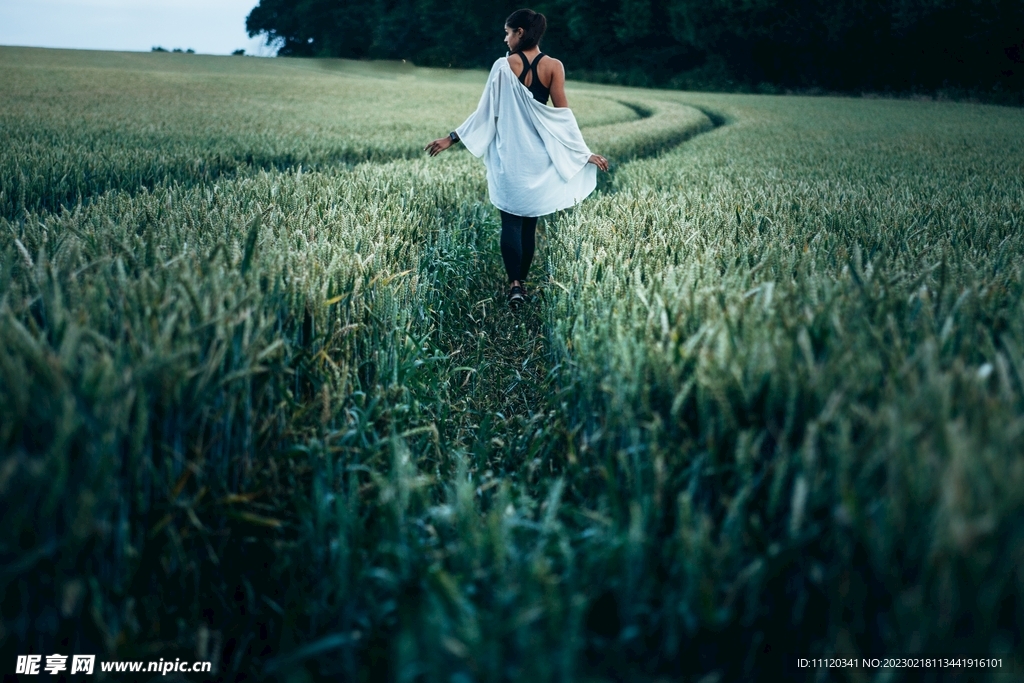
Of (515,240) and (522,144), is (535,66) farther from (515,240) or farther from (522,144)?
(515,240)

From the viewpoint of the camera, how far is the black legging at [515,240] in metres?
4.32

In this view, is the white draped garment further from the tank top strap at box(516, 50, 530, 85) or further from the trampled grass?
the trampled grass

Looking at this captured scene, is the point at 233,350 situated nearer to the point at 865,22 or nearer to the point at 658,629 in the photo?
the point at 658,629

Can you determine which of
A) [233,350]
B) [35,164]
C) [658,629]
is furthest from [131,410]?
[35,164]

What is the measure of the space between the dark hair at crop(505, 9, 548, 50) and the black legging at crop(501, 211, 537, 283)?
982mm

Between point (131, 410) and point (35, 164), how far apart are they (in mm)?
4960

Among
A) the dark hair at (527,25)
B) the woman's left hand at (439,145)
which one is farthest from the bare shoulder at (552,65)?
the woman's left hand at (439,145)

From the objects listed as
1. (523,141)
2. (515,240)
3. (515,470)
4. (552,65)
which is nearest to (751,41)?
(552,65)

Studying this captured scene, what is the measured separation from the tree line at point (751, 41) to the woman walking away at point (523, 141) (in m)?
39.4

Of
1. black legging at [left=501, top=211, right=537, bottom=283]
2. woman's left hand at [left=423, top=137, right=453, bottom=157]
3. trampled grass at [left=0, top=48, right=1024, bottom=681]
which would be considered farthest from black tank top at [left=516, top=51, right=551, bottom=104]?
trampled grass at [left=0, top=48, right=1024, bottom=681]

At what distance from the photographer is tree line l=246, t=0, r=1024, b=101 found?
3638cm

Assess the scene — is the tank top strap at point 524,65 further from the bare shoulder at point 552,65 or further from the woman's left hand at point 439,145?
the woman's left hand at point 439,145

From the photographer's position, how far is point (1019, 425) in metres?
1.06

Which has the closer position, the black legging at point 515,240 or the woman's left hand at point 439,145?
the woman's left hand at point 439,145
